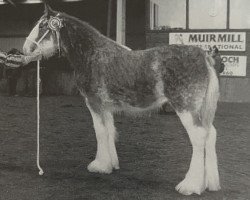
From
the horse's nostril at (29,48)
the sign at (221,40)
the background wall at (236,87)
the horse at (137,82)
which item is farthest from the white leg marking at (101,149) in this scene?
the sign at (221,40)

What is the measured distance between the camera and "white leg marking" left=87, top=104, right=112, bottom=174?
645 cm

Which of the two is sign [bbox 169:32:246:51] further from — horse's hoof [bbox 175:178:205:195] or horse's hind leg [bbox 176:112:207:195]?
horse's hoof [bbox 175:178:205:195]

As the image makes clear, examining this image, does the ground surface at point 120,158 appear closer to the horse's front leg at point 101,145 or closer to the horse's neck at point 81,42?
the horse's front leg at point 101,145

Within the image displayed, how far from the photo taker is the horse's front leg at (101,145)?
645cm

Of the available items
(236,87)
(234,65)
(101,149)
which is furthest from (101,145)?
(234,65)

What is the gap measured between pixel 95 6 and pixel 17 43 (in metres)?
4.20

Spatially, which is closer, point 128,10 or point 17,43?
point 128,10

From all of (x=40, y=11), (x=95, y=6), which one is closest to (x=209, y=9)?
(x=95, y=6)

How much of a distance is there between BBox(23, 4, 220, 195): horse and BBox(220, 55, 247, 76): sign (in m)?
11.9

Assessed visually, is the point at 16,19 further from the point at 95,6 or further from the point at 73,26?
the point at 73,26

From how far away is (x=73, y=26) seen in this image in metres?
6.44

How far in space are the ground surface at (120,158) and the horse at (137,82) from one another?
366mm

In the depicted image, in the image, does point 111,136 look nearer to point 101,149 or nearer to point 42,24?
point 101,149

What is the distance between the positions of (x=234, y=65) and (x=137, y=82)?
1268 cm
